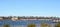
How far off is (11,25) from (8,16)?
13.9 inches

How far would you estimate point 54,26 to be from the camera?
4.43m

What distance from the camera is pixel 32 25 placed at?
171 inches

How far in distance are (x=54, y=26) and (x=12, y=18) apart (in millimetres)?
1223

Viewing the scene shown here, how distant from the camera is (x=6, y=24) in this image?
4461 mm

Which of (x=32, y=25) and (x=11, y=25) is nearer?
(x=32, y=25)

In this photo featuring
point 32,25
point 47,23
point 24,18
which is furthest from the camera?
point 24,18

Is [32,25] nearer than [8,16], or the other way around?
[32,25]

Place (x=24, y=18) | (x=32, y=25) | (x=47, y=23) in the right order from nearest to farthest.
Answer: (x=32, y=25)
(x=47, y=23)
(x=24, y=18)

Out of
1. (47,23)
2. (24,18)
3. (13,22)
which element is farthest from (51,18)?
(13,22)

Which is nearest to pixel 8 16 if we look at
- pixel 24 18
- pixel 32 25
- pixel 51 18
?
pixel 24 18

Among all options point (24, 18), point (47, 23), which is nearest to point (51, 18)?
point (47, 23)

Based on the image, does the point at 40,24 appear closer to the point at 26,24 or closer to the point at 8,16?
the point at 26,24

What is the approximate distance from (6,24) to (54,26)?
1230 millimetres

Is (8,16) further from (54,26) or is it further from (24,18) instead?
(54,26)
